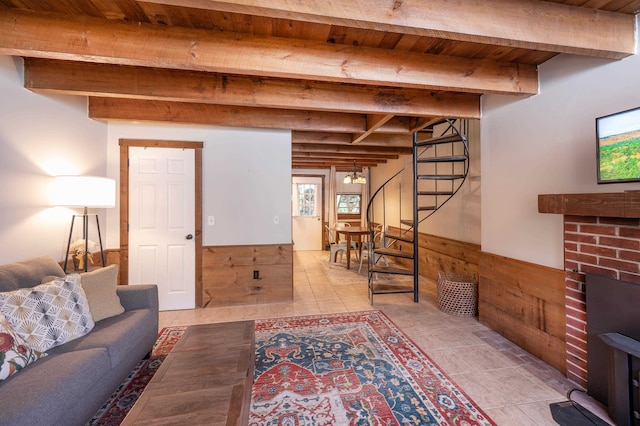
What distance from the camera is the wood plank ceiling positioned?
1.47m

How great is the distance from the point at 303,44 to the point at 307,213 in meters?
5.99

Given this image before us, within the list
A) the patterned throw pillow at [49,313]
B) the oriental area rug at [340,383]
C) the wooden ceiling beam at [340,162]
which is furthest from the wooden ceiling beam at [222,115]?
the wooden ceiling beam at [340,162]

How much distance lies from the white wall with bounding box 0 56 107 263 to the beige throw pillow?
0.67 meters

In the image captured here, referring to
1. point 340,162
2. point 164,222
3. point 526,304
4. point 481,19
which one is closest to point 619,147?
point 481,19

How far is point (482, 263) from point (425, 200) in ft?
6.96

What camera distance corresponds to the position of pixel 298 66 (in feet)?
6.08

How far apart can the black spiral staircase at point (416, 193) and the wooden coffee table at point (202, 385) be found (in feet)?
7.31

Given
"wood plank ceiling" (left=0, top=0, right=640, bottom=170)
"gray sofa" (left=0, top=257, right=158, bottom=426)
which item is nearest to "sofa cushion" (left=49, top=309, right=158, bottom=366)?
"gray sofa" (left=0, top=257, right=158, bottom=426)

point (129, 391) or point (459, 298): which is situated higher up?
point (459, 298)

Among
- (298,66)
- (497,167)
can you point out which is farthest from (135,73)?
(497,167)

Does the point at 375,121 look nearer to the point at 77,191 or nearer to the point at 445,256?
the point at 445,256

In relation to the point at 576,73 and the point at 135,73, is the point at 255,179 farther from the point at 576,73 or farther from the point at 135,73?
the point at 576,73

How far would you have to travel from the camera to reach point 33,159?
224 cm

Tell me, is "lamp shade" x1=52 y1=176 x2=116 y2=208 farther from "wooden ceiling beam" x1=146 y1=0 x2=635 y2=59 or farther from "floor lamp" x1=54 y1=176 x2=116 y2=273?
"wooden ceiling beam" x1=146 y1=0 x2=635 y2=59
